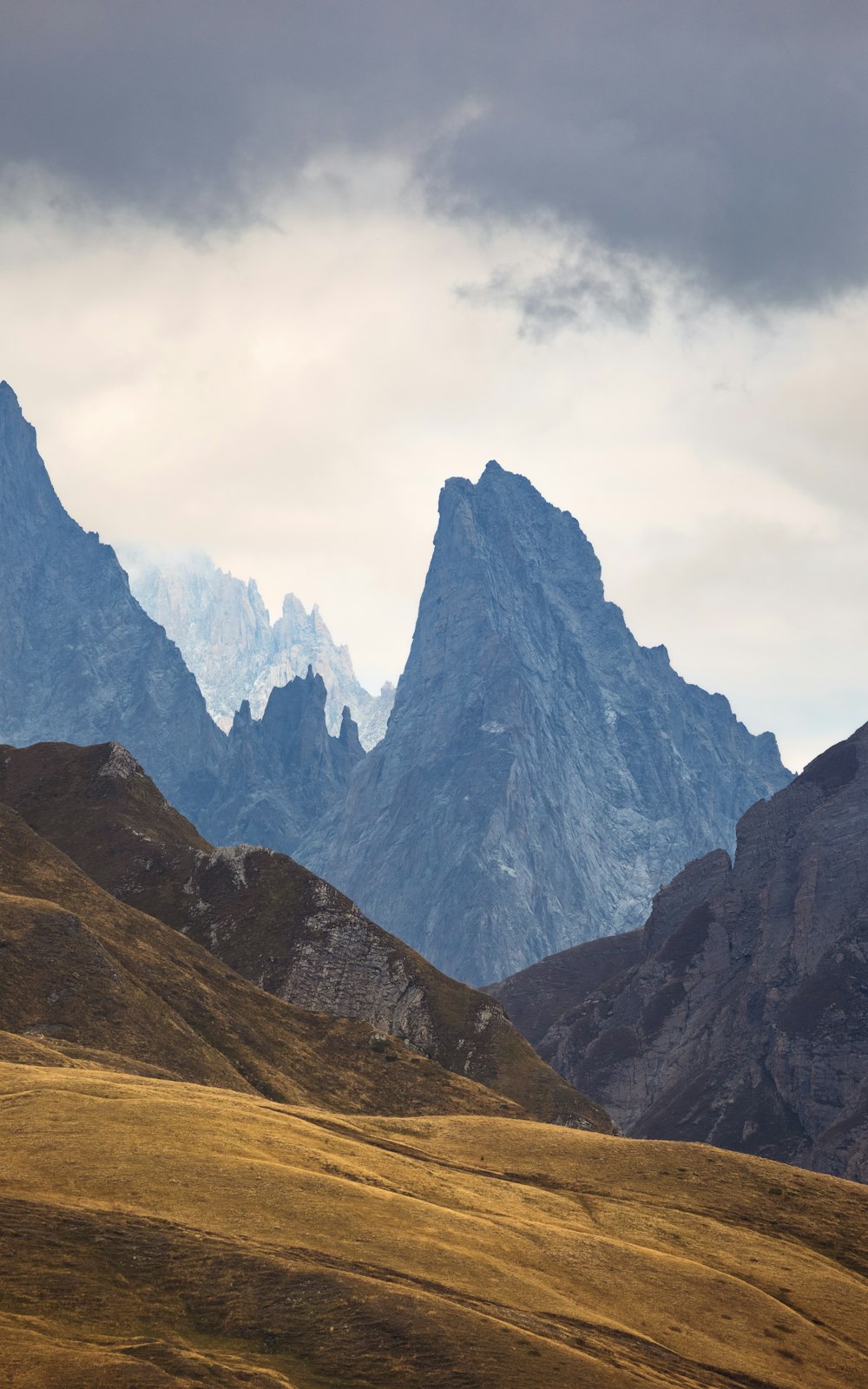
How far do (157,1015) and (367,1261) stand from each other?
7772 centimetres

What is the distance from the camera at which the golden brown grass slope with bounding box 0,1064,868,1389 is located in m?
54.9

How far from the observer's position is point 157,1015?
137 m

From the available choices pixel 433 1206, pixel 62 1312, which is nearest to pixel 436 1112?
pixel 433 1206

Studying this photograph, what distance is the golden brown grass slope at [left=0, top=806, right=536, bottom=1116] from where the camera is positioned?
128m

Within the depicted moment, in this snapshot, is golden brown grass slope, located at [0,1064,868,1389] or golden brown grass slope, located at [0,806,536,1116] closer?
golden brown grass slope, located at [0,1064,868,1389]

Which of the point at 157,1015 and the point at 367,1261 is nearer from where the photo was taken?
the point at 367,1261

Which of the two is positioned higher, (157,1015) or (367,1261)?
(157,1015)

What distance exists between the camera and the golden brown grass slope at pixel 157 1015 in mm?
128375

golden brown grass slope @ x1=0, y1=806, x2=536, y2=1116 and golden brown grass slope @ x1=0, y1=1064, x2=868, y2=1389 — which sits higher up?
golden brown grass slope @ x1=0, y1=806, x2=536, y2=1116

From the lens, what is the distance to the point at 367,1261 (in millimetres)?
64125

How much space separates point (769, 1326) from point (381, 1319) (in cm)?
2671

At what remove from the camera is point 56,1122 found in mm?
74938

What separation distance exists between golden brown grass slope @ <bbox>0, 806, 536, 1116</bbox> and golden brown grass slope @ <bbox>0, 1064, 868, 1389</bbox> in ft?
97.3

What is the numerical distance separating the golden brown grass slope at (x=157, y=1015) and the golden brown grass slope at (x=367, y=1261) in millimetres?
29664
